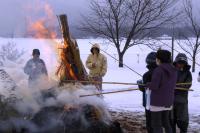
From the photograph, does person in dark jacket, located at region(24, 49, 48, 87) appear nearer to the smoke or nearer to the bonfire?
the smoke

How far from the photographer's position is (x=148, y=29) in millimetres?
30203

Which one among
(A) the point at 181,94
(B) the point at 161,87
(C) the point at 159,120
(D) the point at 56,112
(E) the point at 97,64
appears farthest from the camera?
(E) the point at 97,64

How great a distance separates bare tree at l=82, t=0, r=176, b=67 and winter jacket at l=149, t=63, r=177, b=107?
Answer: 846 inches

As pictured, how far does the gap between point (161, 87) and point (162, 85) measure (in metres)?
0.03

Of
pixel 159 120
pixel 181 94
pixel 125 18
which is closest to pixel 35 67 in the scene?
pixel 181 94

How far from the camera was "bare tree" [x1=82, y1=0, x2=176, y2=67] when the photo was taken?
27594 mm

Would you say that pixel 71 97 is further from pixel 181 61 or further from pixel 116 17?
pixel 116 17

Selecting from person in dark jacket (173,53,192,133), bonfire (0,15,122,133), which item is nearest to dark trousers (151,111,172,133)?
bonfire (0,15,122,133)

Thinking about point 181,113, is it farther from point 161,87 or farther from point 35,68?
point 35,68

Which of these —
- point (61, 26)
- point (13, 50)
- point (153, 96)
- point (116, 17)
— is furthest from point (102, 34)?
point (153, 96)

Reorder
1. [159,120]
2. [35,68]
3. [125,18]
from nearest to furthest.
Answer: [159,120]
[35,68]
[125,18]

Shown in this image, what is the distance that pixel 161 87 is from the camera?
18.6ft

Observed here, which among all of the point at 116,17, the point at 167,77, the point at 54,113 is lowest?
the point at 54,113

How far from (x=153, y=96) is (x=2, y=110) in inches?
91.4
